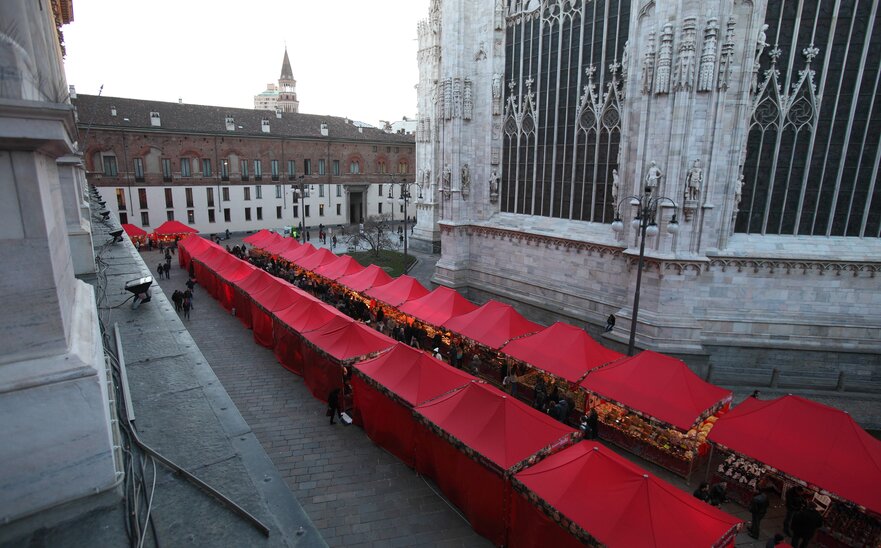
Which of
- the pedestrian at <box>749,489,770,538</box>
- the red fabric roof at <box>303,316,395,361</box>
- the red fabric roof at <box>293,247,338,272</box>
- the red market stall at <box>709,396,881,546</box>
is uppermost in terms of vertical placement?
the red fabric roof at <box>293,247,338,272</box>

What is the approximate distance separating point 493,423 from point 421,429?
2002 mm

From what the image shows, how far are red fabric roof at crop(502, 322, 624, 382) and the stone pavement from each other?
5.11m

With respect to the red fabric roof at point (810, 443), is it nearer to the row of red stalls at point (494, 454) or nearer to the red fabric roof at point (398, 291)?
the row of red stalls at point (494, 454)

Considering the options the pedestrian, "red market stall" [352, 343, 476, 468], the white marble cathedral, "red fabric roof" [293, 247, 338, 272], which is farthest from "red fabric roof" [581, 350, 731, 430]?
"red fabric roof" [293, 247, 338, 272]

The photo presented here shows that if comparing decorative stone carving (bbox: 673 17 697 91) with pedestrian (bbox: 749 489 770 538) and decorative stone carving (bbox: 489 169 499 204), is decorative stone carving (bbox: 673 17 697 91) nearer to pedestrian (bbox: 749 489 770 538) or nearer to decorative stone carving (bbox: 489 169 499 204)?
decorative stone carving (bbox: 489 169 499 204)

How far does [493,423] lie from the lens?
982 cm

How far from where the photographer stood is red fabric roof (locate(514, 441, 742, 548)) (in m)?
7.16

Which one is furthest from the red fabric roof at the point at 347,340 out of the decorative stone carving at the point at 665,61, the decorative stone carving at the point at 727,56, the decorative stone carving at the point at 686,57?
the decorative stone carving at the point at 727,56

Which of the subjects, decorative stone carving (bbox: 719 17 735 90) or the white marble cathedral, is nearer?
decorative stone carving (bbox: 719 17 735 90)

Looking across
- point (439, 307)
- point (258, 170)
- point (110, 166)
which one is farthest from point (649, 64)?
point (110, 166)

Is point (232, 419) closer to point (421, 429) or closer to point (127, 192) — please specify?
point (421, 429)

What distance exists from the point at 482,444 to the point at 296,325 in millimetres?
8877

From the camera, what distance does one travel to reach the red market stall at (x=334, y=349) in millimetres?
13797

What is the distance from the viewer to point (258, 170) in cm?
4878
